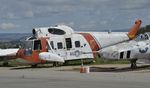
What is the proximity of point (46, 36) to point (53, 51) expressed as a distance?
121cm

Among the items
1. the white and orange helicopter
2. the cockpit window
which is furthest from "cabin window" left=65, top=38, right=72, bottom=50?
the cockpit window

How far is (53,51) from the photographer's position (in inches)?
1206

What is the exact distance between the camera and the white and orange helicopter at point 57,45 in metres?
30.4

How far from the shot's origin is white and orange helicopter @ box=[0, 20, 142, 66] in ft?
99.7

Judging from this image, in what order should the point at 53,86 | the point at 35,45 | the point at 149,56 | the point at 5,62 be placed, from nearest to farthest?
the point at 53,86 → the point at 149,56 → the point at 35,45 → the point at 5,62

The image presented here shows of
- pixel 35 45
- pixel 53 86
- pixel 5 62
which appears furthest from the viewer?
pixel 5 62

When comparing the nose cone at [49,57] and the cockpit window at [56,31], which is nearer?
the nose cone at [49,57]

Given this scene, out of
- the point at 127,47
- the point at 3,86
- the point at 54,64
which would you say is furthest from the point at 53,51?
the point at 3,86

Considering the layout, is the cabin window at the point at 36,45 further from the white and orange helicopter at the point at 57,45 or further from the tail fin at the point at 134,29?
the tail fin at the point at 134,29

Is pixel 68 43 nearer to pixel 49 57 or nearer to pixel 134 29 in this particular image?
pixel 49 57

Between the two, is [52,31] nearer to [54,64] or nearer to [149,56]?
[54,64]

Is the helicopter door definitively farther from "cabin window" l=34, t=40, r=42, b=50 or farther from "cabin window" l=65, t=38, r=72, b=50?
"cabin window" l=34, t=40, r=42, b=50

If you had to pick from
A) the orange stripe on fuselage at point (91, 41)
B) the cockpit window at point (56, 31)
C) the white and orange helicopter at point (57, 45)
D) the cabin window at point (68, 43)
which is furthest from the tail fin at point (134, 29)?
the cockpit window at point (56, 31)

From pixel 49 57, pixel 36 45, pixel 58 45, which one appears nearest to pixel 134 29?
pixel 58 45
